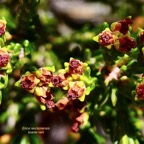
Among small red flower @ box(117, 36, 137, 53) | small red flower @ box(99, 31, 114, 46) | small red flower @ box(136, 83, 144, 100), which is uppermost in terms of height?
small red flower @ box(99, 31, 114, 46)

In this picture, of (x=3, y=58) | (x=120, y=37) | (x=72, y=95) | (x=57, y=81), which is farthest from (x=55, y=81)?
(x=120, y=37)

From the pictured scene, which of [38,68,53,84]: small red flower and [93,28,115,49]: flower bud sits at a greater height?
[93,28,115,49]: flower bud

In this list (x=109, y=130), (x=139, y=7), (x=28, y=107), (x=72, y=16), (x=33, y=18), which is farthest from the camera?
(x=72, y=16)

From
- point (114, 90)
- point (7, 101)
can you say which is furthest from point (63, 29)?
point (114, 90)

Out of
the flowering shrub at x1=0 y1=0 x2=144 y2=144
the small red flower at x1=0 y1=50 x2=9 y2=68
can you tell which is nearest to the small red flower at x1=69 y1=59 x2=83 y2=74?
the flowering shrub at x1=0 y1=0 x2=144 y2=144

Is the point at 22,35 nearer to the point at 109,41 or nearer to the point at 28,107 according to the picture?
the point at 28,107

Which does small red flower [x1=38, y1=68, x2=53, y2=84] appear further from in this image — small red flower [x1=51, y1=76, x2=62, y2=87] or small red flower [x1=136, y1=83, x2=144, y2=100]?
small red flower [x1=136, y1=83, x2=144, y2=100]

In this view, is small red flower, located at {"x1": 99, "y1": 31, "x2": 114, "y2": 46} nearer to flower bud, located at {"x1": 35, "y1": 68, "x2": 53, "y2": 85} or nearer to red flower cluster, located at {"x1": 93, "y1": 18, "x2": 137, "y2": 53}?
red flower cluster, located at {"x1": 93, "y1": 18, "x2": 137, "y2": 53}

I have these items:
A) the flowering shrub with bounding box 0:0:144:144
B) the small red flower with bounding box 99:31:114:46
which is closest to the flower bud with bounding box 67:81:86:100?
the flowering shrub with bounding box 0:0:144:144
